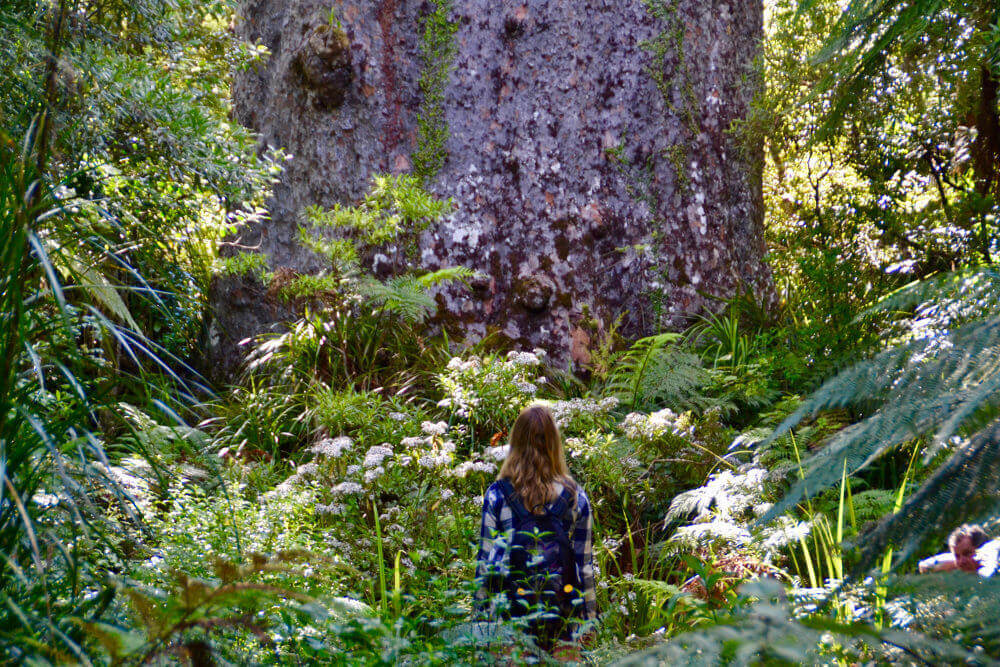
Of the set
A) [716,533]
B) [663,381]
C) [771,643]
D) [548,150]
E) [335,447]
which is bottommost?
[716,533]

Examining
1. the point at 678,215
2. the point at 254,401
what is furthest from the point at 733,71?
the point at 254,401

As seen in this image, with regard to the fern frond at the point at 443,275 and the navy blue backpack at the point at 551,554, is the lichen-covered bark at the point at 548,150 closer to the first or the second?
the fern frond at the point at 443,275

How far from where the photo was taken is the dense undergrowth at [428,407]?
0.95 metres

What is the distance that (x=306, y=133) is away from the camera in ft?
24.4

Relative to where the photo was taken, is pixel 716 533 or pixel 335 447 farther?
pixel 335 447

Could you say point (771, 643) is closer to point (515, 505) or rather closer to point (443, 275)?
point (515, 505)

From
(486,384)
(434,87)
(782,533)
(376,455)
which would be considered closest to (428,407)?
(486,384)

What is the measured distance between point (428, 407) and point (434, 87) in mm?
3352

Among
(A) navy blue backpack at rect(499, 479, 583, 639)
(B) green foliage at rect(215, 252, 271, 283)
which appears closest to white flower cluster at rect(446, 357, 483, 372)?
(B) green foliage at rect(215, 252, 271, 283)

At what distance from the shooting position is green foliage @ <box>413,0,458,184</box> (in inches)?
291

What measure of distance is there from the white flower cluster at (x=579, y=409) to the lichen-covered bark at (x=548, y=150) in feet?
5.30

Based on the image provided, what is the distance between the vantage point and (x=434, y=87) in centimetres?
753

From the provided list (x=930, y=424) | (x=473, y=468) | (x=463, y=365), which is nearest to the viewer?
(x=930, y=424)

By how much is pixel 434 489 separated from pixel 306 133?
4294 mm
